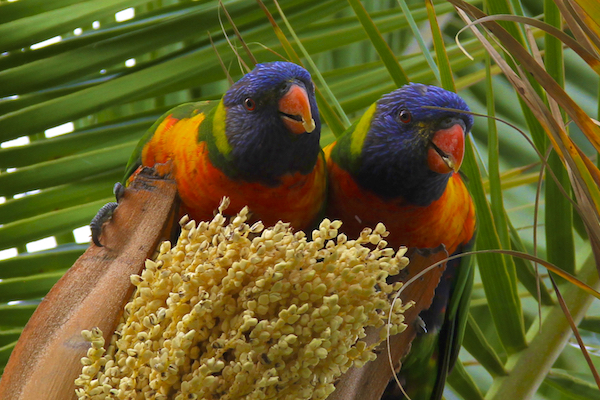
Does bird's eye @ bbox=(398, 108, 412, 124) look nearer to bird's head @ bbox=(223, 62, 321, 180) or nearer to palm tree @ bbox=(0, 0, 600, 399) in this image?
palm tree @ bbox=(0, 0, 600, 399)

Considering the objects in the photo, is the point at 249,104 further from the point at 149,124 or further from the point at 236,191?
the point at 149,124

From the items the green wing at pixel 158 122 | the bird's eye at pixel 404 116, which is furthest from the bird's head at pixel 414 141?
the green wing at pixel 158 122

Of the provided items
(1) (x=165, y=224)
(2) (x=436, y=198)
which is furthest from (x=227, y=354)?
(2) (x=436, y=198)

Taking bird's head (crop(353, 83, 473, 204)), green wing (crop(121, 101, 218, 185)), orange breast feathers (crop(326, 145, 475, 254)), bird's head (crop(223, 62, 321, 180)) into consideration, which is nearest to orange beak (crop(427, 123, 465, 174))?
bird's head (crop(353, 83, 473, 204))

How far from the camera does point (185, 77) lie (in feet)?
4.62

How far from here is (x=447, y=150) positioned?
1.17 metres

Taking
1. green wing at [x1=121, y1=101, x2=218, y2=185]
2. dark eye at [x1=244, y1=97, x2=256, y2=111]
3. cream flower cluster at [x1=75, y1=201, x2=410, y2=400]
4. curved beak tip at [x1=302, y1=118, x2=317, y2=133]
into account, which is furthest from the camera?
green wing at [x1=121, y1=101, x2=218, y2=185]

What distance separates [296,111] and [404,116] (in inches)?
11.5

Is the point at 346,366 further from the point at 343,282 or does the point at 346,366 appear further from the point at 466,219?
the point at 466,219

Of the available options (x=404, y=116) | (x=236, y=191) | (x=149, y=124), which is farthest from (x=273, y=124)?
(x=149, y=124)

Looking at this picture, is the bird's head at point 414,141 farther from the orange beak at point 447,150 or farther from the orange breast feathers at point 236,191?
the orange breast feathers at point 236,191

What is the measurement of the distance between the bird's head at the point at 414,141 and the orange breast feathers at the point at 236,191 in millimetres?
151

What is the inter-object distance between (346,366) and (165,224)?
0.52m

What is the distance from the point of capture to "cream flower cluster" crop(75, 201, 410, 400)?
759mm
